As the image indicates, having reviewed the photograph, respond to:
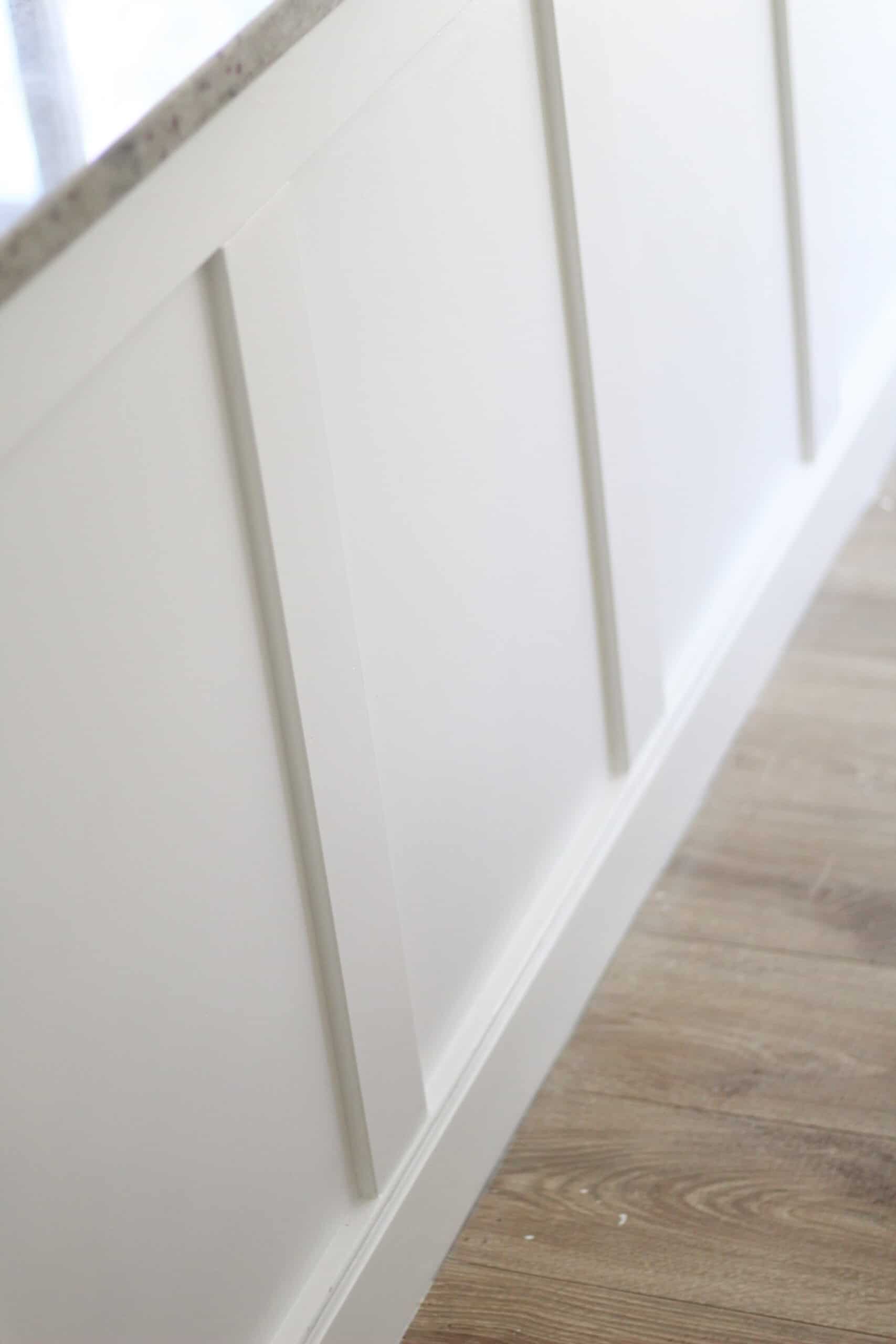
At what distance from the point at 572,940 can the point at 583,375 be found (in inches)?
19.6

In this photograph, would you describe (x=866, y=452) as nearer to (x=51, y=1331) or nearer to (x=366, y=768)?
(x=366, y=768)

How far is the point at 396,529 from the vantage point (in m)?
1.18

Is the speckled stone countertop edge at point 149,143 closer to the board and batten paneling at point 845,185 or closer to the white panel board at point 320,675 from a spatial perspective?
the white panel board at point 320,675

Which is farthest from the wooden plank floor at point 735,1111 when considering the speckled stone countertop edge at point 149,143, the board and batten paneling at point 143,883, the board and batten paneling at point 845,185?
the speckled stone countertop edge at point 149,143

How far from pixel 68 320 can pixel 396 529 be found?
39 centimetres

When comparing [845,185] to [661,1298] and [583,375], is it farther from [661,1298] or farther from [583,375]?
[661,1298]

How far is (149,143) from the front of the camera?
2.67 feet

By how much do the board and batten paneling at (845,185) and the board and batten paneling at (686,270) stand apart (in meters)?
0.06

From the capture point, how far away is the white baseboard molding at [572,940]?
1.23 meters

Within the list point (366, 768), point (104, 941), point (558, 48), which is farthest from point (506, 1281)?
point (558, 48)

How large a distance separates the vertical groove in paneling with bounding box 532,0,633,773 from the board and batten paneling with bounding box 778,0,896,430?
55cm

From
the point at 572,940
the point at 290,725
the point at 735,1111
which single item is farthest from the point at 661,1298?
the point at 290,725

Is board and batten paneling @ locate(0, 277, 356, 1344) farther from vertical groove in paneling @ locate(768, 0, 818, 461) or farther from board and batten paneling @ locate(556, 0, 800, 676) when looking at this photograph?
vertical groove in paneling @ locate(768, 0, 818, 461)

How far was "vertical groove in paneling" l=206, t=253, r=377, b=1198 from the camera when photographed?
0.96 meters
